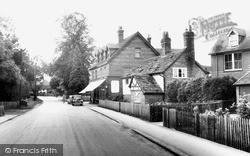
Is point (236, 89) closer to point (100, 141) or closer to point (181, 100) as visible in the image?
point (181, 100)

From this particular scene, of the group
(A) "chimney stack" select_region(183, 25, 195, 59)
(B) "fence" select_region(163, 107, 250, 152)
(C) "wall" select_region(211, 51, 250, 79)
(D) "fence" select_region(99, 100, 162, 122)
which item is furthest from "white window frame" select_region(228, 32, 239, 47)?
(B) "fence" select_region(163, 107, 250, 152)

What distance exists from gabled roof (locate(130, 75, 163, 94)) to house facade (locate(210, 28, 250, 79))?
21.8 feet

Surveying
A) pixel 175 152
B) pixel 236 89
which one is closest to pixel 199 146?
pixel 175 152

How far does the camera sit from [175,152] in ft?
31.1

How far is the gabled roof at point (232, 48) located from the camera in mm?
26078

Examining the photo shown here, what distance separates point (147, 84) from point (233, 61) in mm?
9763

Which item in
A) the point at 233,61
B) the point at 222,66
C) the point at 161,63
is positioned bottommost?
the point at 222,66

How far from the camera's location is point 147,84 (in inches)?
1232

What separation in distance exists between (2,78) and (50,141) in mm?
22874

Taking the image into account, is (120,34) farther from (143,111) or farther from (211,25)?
(143,111)

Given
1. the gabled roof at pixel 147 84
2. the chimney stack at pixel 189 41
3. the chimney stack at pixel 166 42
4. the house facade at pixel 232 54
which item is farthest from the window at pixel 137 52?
the house facade at pixel 232 54

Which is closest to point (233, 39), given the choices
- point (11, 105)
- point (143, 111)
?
point (143, 111)

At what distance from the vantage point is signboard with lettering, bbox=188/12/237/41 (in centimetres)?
5225

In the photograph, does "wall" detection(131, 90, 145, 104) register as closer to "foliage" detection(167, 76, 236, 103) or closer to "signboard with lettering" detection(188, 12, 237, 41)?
"foliage" detection(167, 76, 236, 103)
